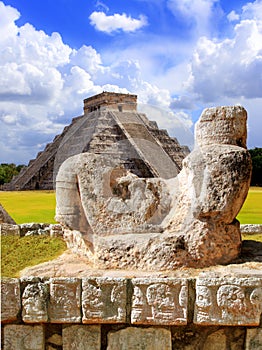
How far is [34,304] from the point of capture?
477 cm

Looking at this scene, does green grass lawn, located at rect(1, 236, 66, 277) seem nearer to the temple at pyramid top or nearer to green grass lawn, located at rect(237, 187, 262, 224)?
green grass lawn, located at rect(237, 187, 262, 224)

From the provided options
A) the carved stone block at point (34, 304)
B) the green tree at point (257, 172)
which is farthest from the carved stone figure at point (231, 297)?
the green tree at point (257, 172)

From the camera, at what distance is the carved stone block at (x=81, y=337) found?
4789 mm

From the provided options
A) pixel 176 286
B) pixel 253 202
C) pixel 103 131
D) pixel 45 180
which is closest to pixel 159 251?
pixel 176 286

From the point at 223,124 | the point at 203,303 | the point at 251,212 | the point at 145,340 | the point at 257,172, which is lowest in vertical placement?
the point at 145,340

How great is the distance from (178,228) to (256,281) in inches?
60.2

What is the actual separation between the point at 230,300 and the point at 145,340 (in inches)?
35.7

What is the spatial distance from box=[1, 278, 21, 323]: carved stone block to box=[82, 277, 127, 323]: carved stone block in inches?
26.2

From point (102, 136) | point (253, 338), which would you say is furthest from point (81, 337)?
point (102, 136)

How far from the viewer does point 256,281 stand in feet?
15.1

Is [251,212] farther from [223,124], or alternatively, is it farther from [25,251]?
[223,124]

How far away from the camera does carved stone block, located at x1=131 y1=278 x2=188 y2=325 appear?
4.67 m

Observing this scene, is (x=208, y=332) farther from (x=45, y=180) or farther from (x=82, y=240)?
(x=45, y=180)

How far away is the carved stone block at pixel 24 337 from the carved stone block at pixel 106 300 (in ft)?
1.78
